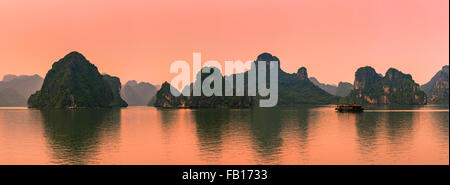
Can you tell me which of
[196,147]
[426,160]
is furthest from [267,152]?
[426,160]

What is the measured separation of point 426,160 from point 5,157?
165 ft

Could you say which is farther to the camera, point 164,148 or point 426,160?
point 164,148

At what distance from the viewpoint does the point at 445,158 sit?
45.1m

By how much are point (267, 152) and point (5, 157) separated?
32423mm
